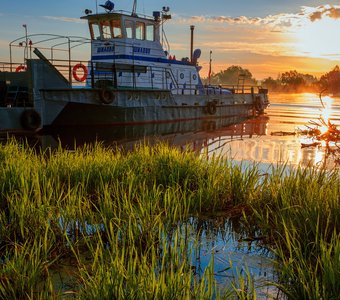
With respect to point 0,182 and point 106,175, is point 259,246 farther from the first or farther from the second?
point 0,182

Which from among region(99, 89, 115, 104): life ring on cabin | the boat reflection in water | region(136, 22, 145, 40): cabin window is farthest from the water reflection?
region(136, 22, 145, 40): cabin window

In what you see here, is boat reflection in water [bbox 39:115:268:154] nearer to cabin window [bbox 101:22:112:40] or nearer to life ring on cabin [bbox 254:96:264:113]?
cabin window [bbox 101:22:112:40]

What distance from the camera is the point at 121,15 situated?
18.4 metres

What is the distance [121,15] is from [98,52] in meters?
2.12

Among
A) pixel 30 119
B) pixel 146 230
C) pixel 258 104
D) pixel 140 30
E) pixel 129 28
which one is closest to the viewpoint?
pixel 146 230

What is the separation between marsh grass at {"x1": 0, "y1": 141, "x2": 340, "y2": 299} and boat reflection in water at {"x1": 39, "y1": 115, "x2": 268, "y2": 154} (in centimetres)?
→ 659

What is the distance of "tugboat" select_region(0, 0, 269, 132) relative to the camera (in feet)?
51.2

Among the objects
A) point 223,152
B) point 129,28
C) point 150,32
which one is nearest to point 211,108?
point 150,32

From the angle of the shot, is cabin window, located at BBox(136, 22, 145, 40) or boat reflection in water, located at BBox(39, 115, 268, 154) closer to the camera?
boat reflection in water, located at BBox(39, 115, 268, 154)

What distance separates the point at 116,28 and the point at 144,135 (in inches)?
242

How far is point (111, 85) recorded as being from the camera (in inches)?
705

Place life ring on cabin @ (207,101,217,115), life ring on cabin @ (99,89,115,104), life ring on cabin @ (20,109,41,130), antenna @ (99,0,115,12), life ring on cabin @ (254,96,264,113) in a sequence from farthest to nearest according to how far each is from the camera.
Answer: life ring on cabin @ (254,96,264,113), life ring on cabin @ (207,101,217,115), antenna @ (99,0,115,12), life ring on cabin @ (99,89,115,104), life ring on cabin @ (20,109,41,130)

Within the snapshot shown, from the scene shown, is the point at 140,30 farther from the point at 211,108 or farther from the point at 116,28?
the point at 211,108

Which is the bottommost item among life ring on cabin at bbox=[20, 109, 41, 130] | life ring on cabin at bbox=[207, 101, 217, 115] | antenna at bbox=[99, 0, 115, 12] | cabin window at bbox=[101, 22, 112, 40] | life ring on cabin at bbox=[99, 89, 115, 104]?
life ring on cabin at bbox=[20, 109, 41, 130]
